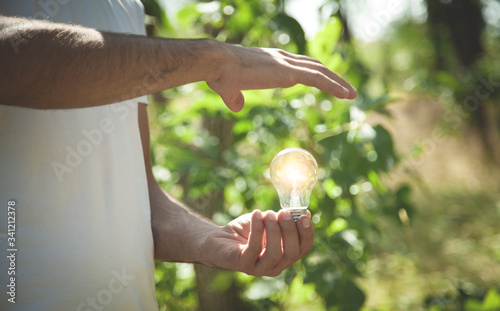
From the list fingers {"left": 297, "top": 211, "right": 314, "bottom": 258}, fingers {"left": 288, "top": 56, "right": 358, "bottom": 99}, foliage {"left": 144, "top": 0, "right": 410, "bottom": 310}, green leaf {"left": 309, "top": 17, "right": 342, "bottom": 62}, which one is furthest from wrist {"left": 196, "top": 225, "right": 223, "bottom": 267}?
green leaf {"left": 309, "top": 17, "right": 342, "bottom": 62}

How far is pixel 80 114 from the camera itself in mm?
1123

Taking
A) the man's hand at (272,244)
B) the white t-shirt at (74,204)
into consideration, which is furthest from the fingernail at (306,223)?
the white t-shirt at (74,204)

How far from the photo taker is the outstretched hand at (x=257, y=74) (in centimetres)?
86

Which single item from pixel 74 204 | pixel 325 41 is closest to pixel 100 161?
pixel 74 204

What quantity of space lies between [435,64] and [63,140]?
9343mm

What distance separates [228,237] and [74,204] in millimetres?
407

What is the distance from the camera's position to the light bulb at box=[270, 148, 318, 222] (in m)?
1.13

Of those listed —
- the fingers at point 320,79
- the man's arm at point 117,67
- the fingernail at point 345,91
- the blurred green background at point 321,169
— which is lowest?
the blurred green background at point 321,169

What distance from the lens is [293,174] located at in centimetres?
115

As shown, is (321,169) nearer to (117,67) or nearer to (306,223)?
(306,223)

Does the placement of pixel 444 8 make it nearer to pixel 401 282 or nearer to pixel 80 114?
pixel 401 282

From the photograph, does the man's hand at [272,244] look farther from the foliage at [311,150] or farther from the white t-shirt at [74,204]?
the foliage at [311,150]

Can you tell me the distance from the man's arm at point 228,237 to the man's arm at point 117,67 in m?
0.28

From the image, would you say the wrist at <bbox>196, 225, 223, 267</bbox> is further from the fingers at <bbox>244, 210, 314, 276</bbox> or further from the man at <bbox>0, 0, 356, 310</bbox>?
the fingers at <bbox>244, 210, 314, 276</bbox>
